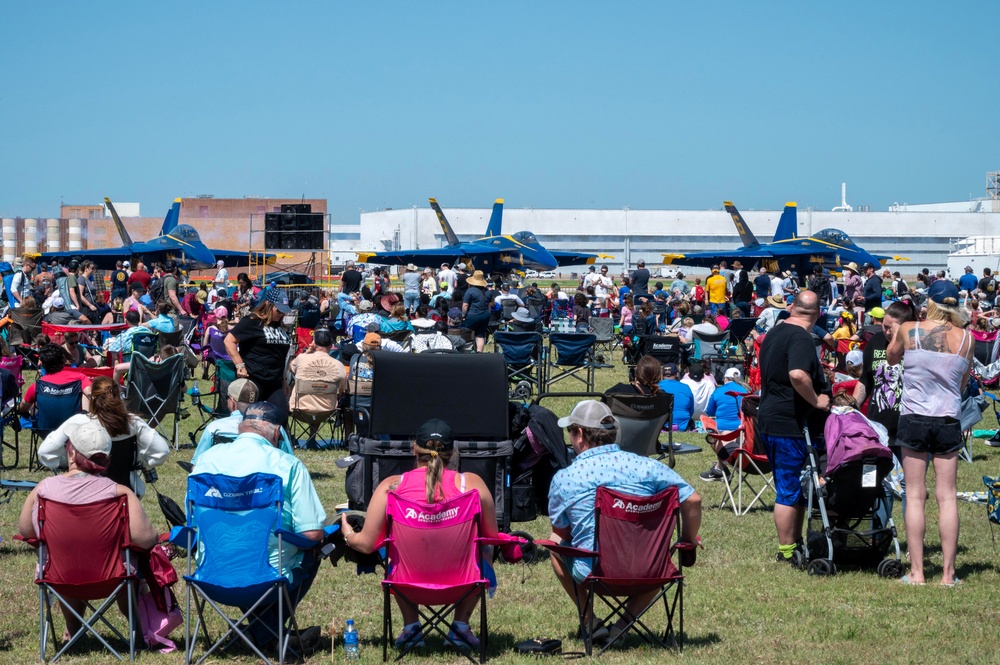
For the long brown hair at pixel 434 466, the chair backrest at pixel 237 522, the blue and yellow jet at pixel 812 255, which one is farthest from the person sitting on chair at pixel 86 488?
the blue and yellow jet at pixel 812 255

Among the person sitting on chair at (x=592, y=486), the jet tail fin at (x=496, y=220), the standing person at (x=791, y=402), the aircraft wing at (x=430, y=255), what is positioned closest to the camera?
the person sitting on chair at (x=592, y=486)

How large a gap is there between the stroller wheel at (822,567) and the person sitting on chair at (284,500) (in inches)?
107

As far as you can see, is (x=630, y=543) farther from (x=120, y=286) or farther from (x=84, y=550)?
(x=120, y=286)

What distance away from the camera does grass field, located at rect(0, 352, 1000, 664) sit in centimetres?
434

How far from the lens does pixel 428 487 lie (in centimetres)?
402

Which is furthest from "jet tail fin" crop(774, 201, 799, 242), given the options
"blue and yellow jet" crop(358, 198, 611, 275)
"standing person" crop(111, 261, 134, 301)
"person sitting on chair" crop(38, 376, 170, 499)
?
"person sitting on chair" crop(38, 376, 170, 499)

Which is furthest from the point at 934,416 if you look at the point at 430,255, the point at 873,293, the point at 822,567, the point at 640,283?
the point at 430,255

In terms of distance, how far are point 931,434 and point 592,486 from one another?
2.02 m

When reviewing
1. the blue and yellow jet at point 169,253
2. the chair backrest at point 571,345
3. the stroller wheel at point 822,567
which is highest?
the blue and yellow jet at point 169,253

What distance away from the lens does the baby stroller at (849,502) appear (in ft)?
18.3

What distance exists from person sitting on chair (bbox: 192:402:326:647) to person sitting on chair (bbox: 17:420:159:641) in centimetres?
29

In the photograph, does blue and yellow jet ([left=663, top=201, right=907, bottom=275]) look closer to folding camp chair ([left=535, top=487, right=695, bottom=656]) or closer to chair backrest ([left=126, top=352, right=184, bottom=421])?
chair backrest ([left=126, top=352, right=184, bottom=421])

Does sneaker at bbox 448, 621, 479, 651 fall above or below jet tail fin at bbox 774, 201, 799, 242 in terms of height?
below

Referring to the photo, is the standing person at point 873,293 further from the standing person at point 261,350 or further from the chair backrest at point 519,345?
the standing person at point 261,350
